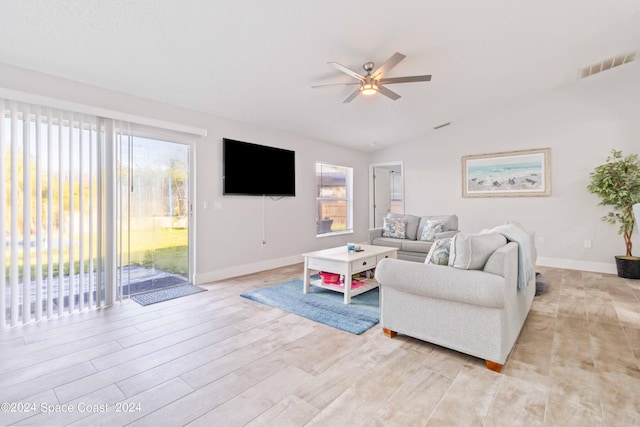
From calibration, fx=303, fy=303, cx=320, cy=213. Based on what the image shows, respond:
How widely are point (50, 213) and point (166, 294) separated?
1.43 m

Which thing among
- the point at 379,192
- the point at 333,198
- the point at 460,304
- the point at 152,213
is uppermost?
the point at 379,192

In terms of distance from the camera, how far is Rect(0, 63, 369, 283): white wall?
307cm

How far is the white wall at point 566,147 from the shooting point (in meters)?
4.67

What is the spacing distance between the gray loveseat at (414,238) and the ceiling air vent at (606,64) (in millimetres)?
2762

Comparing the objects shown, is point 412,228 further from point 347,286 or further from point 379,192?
point 347,286

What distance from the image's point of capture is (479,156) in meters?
5.85

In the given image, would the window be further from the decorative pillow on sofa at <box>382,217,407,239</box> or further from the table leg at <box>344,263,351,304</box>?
the table leg at <box>344,263,351,304</box>

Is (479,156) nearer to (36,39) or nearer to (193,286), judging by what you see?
(193,286)

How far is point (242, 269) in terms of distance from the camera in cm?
463

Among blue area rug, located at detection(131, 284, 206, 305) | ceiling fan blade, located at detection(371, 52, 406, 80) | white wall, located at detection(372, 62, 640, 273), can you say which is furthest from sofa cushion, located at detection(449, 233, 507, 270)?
white wall, located at detection(372, 62, 640, 273)

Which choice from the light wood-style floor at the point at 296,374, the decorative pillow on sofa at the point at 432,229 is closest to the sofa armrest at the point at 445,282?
the light wood-style floor at the point at 296,374

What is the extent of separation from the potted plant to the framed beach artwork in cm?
76

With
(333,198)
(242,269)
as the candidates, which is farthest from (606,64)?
(242,269)

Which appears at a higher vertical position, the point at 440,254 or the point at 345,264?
the point at 440,254
